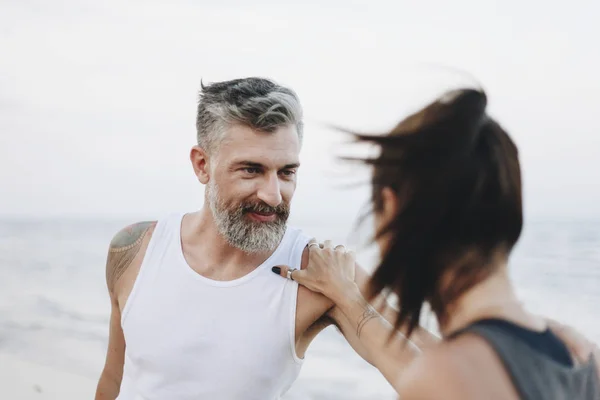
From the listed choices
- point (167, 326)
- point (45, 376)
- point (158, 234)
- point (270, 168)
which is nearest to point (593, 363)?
point (270, 168)

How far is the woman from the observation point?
1.35 meters

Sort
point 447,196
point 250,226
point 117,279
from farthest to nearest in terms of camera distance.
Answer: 1. point 117,279
2. point 250,226
3. point 447,196

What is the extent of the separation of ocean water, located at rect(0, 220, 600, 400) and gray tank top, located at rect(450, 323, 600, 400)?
768 cm

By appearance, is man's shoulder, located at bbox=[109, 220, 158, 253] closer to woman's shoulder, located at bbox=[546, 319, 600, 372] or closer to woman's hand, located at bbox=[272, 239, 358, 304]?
woman's hand, located at bbox=[272, 239, 358, 304]

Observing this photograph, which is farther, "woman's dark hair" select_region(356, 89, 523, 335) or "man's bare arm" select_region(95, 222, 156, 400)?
"man's bare arm" select_region(95, 222, 156, 400)

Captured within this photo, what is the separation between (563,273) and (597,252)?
1477mm

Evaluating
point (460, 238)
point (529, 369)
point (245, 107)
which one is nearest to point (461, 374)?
point (529, 369)

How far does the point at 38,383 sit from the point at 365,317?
20.6 feet

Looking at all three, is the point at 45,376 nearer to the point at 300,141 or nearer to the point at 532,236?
the point at 300,141

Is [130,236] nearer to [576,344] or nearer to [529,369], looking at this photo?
[576,344]

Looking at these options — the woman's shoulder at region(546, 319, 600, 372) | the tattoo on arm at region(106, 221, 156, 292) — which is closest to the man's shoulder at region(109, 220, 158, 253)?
the tattoo on arm at region(106, 221, 156, 292)

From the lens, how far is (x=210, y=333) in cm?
295

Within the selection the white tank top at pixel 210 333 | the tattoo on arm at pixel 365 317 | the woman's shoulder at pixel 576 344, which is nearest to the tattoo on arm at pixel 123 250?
the white tank top at pixel 210 333

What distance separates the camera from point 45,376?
8516mm
